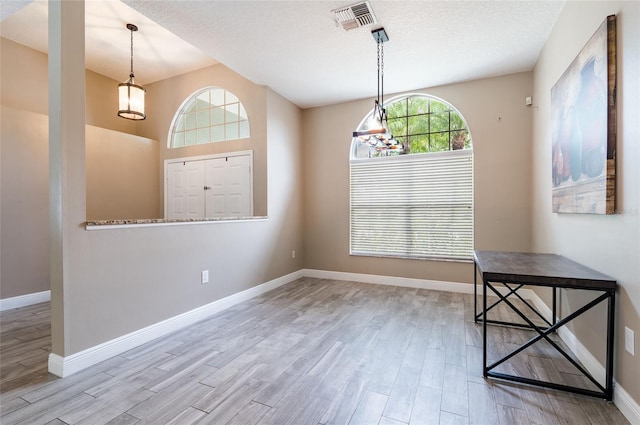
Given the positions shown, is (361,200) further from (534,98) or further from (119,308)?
(119,308)

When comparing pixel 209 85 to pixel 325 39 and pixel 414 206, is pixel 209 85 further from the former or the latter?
pixel 414 206

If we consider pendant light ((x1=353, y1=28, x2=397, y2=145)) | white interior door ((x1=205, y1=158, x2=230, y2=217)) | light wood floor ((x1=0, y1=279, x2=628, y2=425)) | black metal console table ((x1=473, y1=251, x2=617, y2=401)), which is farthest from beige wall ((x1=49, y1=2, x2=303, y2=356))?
black metal console table ((x1=473, y1=251, x2=617, y2=401))

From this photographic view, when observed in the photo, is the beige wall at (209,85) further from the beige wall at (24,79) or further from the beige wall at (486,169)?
the beige wall at (486,169)

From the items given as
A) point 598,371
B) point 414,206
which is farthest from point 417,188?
point 598,371

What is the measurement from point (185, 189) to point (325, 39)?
339 centimetres

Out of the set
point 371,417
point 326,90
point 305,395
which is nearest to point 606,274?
point 371,417

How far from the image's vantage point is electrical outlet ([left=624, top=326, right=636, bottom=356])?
4.88ft

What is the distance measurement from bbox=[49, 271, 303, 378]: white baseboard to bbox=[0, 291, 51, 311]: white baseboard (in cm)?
213

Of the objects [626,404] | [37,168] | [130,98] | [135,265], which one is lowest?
[626,404]

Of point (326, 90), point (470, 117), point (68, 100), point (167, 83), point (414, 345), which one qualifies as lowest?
point (414, 345)

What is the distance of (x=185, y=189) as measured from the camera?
4.88m

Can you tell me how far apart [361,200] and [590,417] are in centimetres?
345

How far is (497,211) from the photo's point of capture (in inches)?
147

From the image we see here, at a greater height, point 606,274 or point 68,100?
point 68,100
